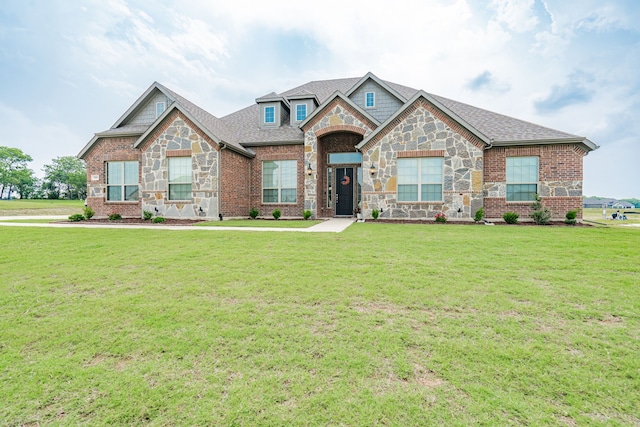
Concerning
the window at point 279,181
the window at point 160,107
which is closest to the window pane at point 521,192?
the window at point 279,181

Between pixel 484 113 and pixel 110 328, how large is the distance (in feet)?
64.0

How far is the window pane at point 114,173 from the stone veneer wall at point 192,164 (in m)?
2.54

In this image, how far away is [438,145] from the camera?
13586mm

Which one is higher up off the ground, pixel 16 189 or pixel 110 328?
pixel 16 189

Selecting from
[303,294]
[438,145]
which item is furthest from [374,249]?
[438,145]

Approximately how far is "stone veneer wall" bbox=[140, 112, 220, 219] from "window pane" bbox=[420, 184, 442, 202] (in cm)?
979

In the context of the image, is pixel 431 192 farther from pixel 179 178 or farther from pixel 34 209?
pixel 34 209

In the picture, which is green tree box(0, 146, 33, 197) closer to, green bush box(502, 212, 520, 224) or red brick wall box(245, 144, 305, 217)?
red brick wall box(245, 144, 305, 217)

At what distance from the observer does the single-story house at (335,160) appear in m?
13.6

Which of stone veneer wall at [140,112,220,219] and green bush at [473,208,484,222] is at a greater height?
stone veneer wall at [140,112,220,219]

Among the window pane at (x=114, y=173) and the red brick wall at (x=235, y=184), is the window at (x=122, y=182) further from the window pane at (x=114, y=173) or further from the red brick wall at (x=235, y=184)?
the red brick wall at (x=235, y=184)

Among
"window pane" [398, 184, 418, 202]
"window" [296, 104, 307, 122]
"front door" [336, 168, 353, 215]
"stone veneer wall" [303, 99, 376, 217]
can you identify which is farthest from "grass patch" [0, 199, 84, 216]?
"window pane" [398, 184, 418, 202]

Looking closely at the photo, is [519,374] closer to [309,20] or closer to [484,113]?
[484,113]

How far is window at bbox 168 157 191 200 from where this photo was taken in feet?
48.6
